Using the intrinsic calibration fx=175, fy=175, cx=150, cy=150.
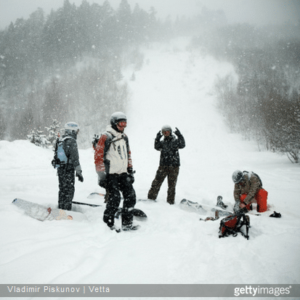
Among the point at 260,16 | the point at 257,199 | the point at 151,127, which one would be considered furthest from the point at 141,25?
the point at 257,199

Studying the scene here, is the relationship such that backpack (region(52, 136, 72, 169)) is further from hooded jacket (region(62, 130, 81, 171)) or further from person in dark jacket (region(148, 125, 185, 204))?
person in dark jacket (region(148, 125, 185, 204))

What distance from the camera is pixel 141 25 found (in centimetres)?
5212

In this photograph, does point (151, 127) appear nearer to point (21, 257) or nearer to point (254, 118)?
point (254, 118)

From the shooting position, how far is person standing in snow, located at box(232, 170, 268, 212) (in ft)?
12.6

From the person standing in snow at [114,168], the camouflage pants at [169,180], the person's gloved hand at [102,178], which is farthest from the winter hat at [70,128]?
the camouflage pants at [169,180]

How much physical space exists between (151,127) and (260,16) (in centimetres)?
5802

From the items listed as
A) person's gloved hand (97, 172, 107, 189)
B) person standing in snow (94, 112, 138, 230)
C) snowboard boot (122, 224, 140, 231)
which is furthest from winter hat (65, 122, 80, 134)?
snowboard boot (122, 224, 140, 231)

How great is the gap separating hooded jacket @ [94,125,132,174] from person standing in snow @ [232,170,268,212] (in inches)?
103

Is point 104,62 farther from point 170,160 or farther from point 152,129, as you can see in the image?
point 170,160

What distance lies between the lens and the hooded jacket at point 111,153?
2742 millimetres

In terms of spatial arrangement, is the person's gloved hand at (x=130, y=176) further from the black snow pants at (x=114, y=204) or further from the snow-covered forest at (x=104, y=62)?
the snow-covered forest at (x=104, y=62)

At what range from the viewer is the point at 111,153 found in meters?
2.86

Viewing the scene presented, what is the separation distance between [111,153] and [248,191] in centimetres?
326

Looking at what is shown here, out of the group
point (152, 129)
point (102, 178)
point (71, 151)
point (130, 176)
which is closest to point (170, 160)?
point (130, 176)
